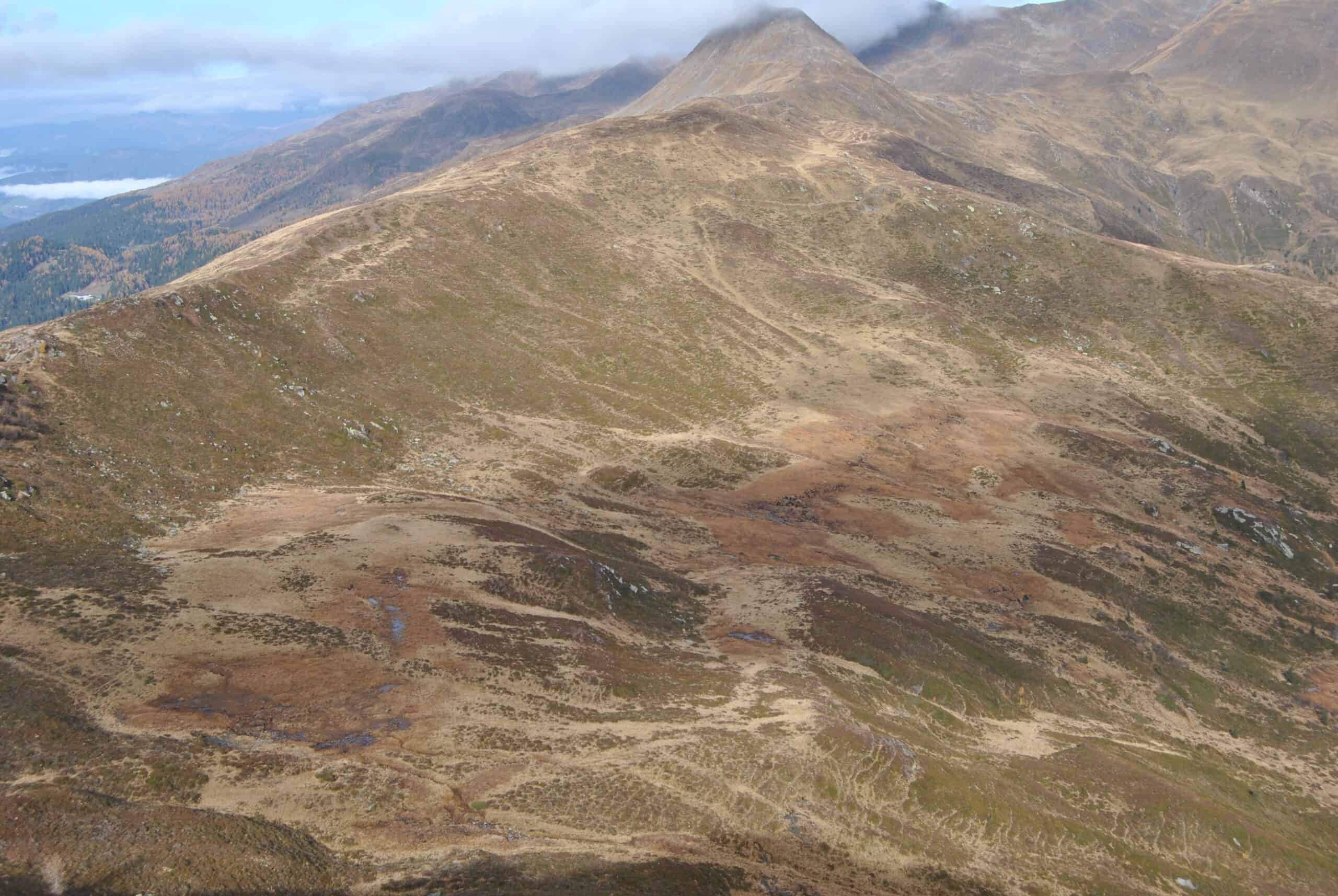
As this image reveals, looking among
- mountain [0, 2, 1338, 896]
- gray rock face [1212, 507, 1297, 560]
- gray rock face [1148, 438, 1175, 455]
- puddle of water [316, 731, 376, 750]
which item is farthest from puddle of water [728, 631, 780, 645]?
gray rock face [1148, 438, 1175, 455]

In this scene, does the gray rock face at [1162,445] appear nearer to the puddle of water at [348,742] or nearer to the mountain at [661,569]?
the mountain at [661,569]

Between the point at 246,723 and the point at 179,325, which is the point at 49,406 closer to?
the point at 179,325

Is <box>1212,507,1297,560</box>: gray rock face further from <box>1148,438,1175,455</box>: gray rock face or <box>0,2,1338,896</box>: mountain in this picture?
<box>1148,438,1175,455</box>: gray rock face

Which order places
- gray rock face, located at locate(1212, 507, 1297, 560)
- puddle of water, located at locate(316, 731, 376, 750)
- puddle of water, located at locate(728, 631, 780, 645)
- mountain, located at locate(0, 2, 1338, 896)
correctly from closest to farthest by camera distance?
1. mountain, located at locate(0, 2, 1338, 896)
2. puddle of water, located at locate(316, 731, 376, 750)
3. puddle of water, located at locate(728, 631, 780, 645)
4. gray rock face, located at locate(1212, 507, 1297, 560)

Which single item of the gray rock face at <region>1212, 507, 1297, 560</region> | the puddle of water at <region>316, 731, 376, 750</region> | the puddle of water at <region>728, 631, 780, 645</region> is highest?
the puddle of water at <region>316, 731, 376, 750</region>

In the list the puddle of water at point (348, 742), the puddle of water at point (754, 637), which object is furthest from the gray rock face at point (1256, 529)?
the puddle of water at point (348, 742)

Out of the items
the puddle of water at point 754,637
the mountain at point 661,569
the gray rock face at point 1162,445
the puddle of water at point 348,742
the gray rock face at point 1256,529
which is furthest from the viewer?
the gray rock face at point 1162,445

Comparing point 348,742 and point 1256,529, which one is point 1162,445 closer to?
point 1256,529
